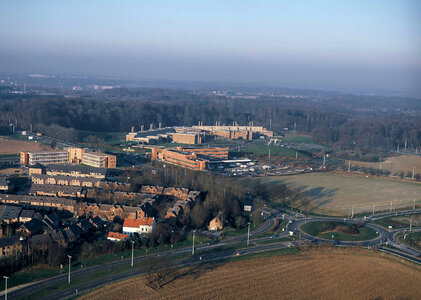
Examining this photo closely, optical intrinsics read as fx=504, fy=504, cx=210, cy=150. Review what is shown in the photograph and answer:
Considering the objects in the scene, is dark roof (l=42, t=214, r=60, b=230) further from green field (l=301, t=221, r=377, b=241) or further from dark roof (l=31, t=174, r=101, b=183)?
green field (l=301, t=221, r=377, b=241)

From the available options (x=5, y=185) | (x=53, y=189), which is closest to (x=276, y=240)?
(x=53, y=189)

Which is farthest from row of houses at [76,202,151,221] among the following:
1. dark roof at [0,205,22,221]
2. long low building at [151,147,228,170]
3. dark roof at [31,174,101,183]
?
long low building at [151,147,228,170]

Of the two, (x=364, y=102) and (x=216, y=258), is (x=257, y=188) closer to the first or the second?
(x=216, y=258)

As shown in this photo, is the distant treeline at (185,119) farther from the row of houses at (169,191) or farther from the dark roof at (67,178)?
the row of houses at (169,191)

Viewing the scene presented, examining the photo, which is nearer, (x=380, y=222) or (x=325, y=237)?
(x=325, y=237)

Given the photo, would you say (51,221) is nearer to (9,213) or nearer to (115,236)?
(9,213)

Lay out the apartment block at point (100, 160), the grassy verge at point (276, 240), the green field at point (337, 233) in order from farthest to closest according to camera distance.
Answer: the apartment block at point (100, 160)
the green field at point (337, 233)
the grassy verge at point (276, 240)

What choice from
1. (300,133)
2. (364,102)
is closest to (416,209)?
(300,133)

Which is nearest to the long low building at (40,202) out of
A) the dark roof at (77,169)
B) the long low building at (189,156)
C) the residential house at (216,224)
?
the dark roof at (77,169)
